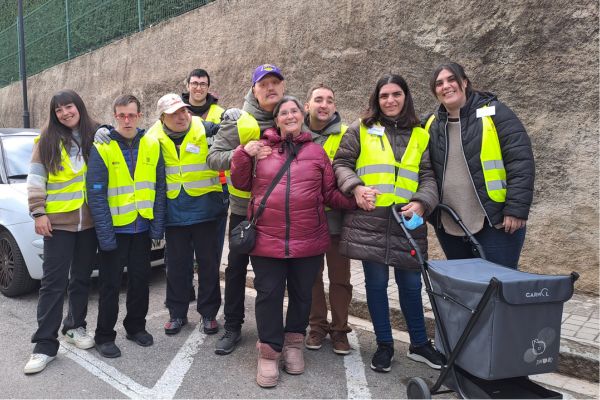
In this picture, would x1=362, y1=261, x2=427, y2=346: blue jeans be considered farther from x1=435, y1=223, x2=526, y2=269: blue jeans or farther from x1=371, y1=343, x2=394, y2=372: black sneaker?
x1=435, y1=223, x2=526, y2=269: blue jeans

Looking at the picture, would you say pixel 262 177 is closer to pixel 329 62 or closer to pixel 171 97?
pixel 171 97

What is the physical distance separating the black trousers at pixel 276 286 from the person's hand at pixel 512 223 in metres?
1.26

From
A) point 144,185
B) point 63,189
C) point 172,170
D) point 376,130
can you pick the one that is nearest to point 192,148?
point 172,170

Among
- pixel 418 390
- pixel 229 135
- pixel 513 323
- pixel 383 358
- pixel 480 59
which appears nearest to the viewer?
pixel 513 323

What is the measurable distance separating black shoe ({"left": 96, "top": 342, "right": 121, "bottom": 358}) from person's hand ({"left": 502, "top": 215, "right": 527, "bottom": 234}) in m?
2.96

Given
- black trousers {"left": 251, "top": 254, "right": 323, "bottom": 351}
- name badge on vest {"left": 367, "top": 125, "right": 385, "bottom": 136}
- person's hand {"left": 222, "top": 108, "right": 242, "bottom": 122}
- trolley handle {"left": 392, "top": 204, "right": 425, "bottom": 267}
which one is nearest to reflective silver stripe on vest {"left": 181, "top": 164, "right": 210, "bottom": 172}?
person's hand {"left": 222, "top": 108, "right": 242, "bottom": 122}

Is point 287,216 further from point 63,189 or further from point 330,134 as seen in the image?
point 63,189

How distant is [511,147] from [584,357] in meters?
1.54

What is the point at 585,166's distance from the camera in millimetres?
4609

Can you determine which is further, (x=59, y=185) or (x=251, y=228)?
(x=59, y=185)

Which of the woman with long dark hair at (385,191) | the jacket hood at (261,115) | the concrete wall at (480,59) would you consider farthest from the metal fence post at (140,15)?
the woman with long dark hair at (385,191)

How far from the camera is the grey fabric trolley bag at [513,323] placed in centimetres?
230

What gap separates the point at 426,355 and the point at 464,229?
42.4 inches

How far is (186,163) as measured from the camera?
12.8 feet
